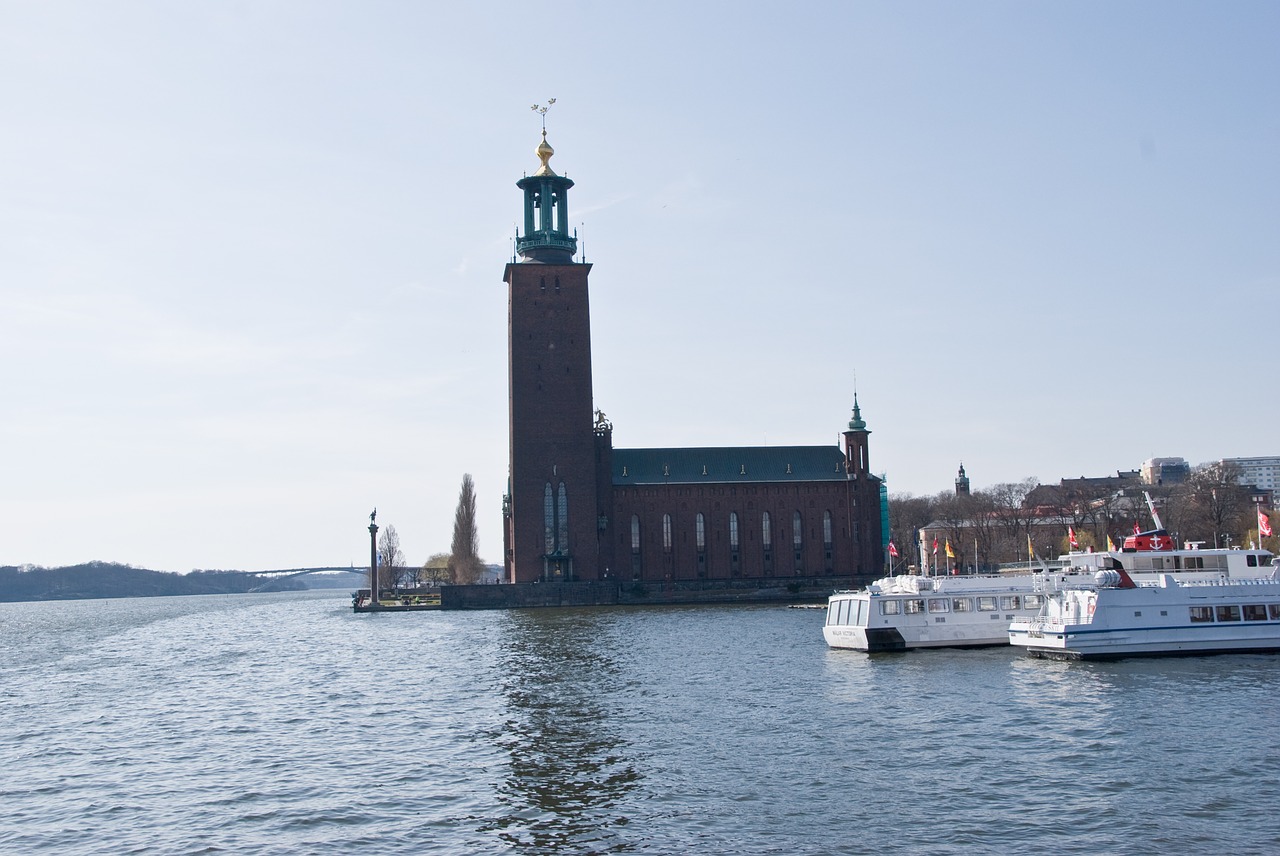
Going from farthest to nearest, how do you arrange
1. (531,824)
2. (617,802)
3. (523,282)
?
(523,282) < (617,802) < (531,824)

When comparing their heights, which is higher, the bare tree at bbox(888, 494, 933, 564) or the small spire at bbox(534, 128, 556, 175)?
the small spire at bbox(534, 128, 556, 175)

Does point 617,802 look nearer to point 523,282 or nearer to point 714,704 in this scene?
point 714,704

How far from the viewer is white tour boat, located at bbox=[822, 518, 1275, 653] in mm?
50406

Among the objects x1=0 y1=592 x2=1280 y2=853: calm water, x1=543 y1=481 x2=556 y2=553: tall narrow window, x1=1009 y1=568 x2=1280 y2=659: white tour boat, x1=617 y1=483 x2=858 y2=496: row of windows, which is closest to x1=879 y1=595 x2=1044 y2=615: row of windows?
x1=0 y1=592 x2=1280 y2=853: calm water

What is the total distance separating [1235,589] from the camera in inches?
1881

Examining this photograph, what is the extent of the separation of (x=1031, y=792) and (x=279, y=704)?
26.7 metres

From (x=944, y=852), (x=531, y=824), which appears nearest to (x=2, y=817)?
(x=531, y=824)

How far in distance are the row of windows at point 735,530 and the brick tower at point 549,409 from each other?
5.33 meters

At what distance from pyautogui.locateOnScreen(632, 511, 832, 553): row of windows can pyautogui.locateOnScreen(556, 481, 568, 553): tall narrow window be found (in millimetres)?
8092

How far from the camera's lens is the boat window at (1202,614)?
47.0 meters

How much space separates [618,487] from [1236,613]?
75198 mm

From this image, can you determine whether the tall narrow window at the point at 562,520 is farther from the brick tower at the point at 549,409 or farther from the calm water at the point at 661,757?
the calm water at the point at 661,757

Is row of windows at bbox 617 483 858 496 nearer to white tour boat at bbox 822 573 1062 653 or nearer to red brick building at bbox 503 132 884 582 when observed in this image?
red brick building at bbox 503 132 884 582

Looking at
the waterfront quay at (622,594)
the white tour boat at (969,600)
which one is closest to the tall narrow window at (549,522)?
the waterfront quay at (622,594)
